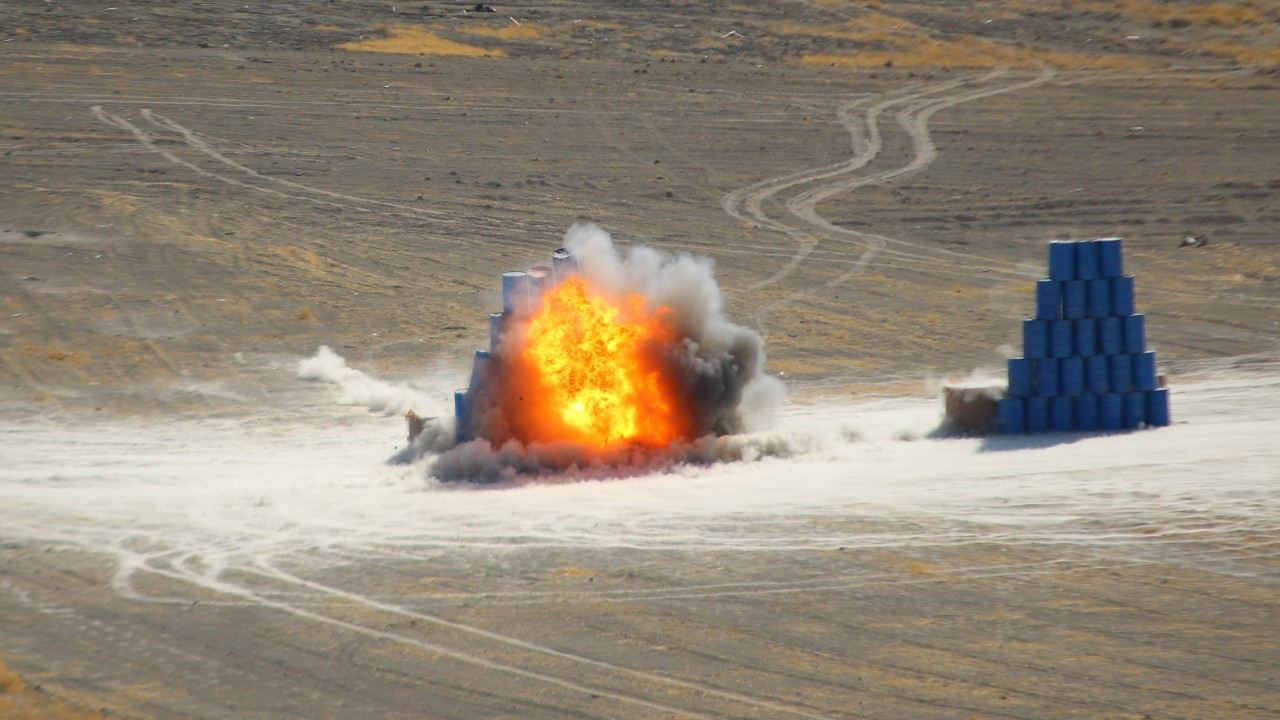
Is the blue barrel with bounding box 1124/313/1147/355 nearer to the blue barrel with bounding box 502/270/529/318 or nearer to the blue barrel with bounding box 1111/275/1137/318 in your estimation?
the blue barrel with bounding box 1111/275/1137/318

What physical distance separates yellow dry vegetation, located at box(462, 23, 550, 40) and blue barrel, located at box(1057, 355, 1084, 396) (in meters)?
31.4

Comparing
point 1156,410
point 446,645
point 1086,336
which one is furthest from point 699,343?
point 446,645

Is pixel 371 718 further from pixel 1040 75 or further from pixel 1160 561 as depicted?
pixel 1040 75

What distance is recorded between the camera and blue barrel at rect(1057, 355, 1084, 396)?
1964cm

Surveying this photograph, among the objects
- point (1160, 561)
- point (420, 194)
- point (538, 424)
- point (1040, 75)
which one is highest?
point (1040, 75)

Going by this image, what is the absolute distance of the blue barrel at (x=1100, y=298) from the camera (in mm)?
19922

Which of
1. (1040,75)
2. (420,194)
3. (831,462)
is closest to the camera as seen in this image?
(831,462)

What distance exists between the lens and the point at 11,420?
71.3ft

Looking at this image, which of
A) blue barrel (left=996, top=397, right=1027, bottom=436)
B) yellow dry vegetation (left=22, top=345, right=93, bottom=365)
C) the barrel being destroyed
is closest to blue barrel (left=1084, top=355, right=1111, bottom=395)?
blue barrel (left=996, top=397, right=1027, bottom=436)

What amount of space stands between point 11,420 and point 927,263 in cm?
1659

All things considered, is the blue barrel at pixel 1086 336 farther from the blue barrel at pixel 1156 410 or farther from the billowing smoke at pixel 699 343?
the billowing smoke at pixel 699 343

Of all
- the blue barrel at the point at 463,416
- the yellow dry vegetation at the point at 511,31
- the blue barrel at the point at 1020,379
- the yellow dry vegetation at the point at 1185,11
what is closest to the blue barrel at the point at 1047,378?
the blue barrel at the point at 1020,379

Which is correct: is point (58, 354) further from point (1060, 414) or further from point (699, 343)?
point (1060, 414)

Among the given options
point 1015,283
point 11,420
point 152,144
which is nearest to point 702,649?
point 11,420
